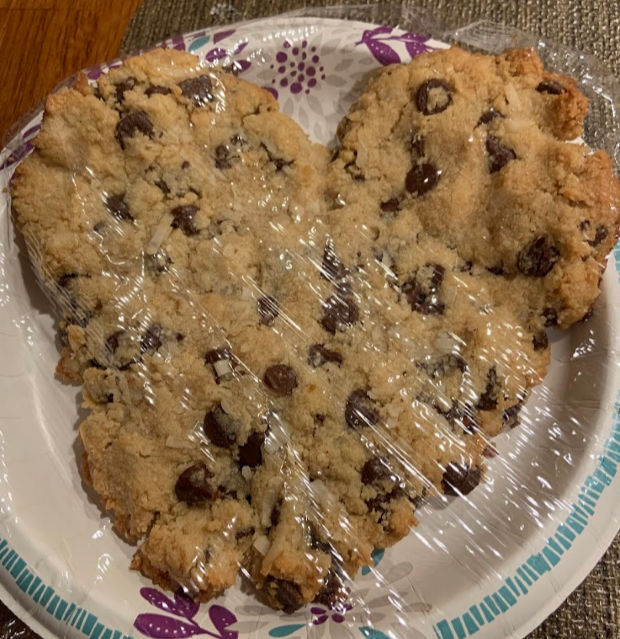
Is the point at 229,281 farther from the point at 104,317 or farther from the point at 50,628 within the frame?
the point at 50,628

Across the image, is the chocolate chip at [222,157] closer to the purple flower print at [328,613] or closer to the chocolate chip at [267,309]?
the chocolate chip at [267,309]

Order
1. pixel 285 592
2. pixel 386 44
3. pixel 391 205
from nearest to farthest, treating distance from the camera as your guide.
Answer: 1. pixel 285 592
2. pixel 391 205
3. pixel 386 44

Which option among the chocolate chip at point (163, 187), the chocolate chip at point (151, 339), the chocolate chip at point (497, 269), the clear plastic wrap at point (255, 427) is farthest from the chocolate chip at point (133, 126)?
the chocolate chip at point (497, 269)

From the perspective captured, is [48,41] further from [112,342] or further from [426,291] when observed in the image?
[426,291]

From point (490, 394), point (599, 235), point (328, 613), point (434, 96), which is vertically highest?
point (434, 96)

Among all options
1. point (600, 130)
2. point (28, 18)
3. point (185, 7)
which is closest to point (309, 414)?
point (600, 130)

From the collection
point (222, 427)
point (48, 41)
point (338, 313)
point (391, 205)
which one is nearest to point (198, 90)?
point (391, 205)
